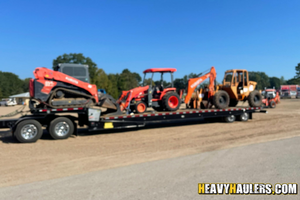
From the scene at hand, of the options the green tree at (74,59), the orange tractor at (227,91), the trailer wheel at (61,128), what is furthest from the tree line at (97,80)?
the trailer wheel at (61,128)

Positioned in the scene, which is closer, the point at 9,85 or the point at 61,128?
the point at 61,128

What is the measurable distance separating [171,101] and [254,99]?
17.5 ft

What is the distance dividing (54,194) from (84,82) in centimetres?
598

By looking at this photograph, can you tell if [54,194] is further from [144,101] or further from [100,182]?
[144,101]

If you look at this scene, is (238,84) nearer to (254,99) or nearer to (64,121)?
(254,99)

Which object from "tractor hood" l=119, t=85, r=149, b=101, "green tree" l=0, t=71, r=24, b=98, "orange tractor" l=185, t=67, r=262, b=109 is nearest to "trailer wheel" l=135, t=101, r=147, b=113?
"tractor hood" l=119, t=85, r=149, b=101

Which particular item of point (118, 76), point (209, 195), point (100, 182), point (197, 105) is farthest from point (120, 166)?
point (118, 76)

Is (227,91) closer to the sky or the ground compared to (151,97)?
closer to the sky

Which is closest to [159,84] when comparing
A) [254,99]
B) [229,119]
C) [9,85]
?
[229,119]

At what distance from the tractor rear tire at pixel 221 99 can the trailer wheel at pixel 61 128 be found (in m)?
7.47

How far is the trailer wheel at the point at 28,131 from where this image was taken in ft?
26.5

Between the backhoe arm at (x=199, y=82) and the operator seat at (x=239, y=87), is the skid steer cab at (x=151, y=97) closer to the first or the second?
the backhoe arm at (x=199, y=82)

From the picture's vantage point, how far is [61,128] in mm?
8805

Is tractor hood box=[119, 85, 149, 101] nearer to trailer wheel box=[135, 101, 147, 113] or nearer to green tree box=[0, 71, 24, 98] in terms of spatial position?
trailer wheel box=[135, 101, 147, 113]
